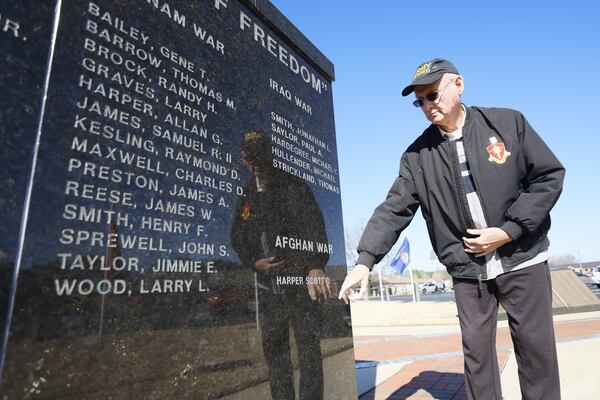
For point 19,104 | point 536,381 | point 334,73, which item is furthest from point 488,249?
point 334,73

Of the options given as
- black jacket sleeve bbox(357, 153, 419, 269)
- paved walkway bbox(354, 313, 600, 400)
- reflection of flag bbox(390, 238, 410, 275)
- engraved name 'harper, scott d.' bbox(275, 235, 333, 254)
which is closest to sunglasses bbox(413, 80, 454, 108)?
black jacket sleeve bbox(357, 153, 419, 269)

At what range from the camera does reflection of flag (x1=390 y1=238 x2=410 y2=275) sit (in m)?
19.3

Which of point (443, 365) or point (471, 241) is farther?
point (443, 365)

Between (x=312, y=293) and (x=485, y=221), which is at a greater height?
(x=485, y=221)

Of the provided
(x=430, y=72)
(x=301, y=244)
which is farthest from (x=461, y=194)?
(x=301, y=244)

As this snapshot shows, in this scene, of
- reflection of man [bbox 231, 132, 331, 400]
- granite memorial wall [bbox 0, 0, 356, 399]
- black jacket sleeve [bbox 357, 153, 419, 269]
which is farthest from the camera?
reflection of man [bbox 231, 132, 331, 400]

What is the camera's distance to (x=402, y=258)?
19.7 metres

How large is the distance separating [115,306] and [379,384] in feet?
9.95

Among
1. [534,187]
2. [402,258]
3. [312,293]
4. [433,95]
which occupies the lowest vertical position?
[312,293]

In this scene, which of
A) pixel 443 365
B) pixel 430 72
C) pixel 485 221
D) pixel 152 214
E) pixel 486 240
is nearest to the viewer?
pixel 152 214

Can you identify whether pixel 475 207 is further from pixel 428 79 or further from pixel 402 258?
pixel 402 258

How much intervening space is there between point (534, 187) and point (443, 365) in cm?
323

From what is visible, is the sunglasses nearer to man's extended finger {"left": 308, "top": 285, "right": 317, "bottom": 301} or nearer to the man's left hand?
the man's left hand

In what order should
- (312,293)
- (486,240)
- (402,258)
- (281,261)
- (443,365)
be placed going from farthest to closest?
(402,258)
(443,365)
(312,293)
(281,261)
(486,240)
